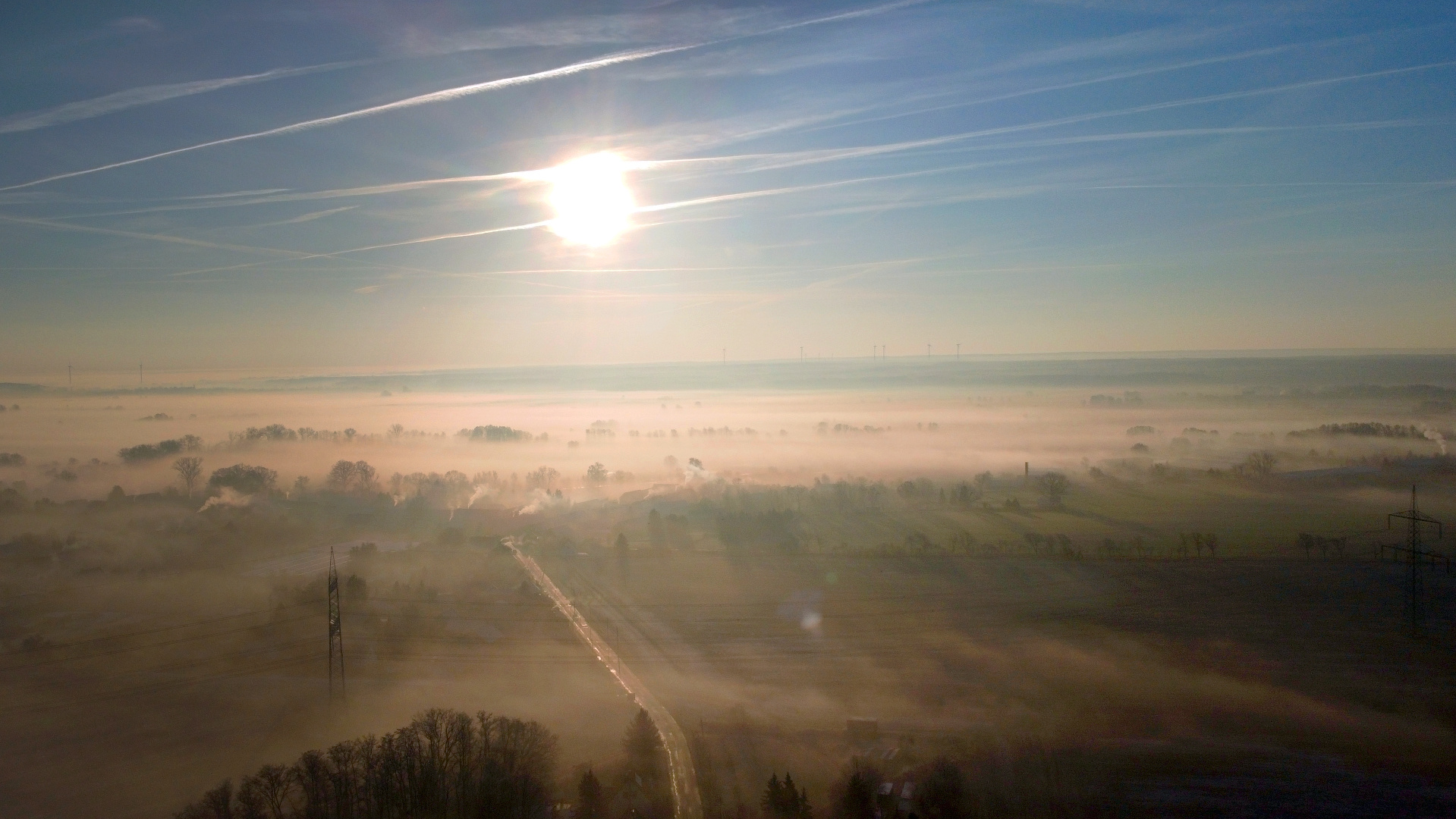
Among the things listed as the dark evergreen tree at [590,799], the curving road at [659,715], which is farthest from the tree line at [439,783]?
the curving road at [659,715]

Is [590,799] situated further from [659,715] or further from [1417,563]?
[1417,563]

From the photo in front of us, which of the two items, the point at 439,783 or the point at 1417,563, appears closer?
the point at 439,783

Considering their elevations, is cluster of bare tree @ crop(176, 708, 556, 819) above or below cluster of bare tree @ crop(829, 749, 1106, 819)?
above

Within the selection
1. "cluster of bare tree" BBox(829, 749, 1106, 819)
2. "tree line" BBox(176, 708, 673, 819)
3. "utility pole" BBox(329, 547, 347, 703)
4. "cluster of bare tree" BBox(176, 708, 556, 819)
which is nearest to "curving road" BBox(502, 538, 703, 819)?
"tree line" BBox(176, 708, 673, 819)

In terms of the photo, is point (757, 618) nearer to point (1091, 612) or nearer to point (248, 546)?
point (1091, 612)

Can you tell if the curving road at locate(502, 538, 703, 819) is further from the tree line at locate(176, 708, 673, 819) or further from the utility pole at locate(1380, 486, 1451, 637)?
the utility pole at locate(1380, 486, 1451, 637)

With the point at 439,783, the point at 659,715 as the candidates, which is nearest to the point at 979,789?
the point at 659,715

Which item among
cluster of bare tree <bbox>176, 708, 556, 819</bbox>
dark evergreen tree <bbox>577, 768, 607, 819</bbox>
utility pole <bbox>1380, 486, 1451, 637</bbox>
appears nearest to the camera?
cluster of bare tree <bbox>176, 708, 556, 819</bbox>
